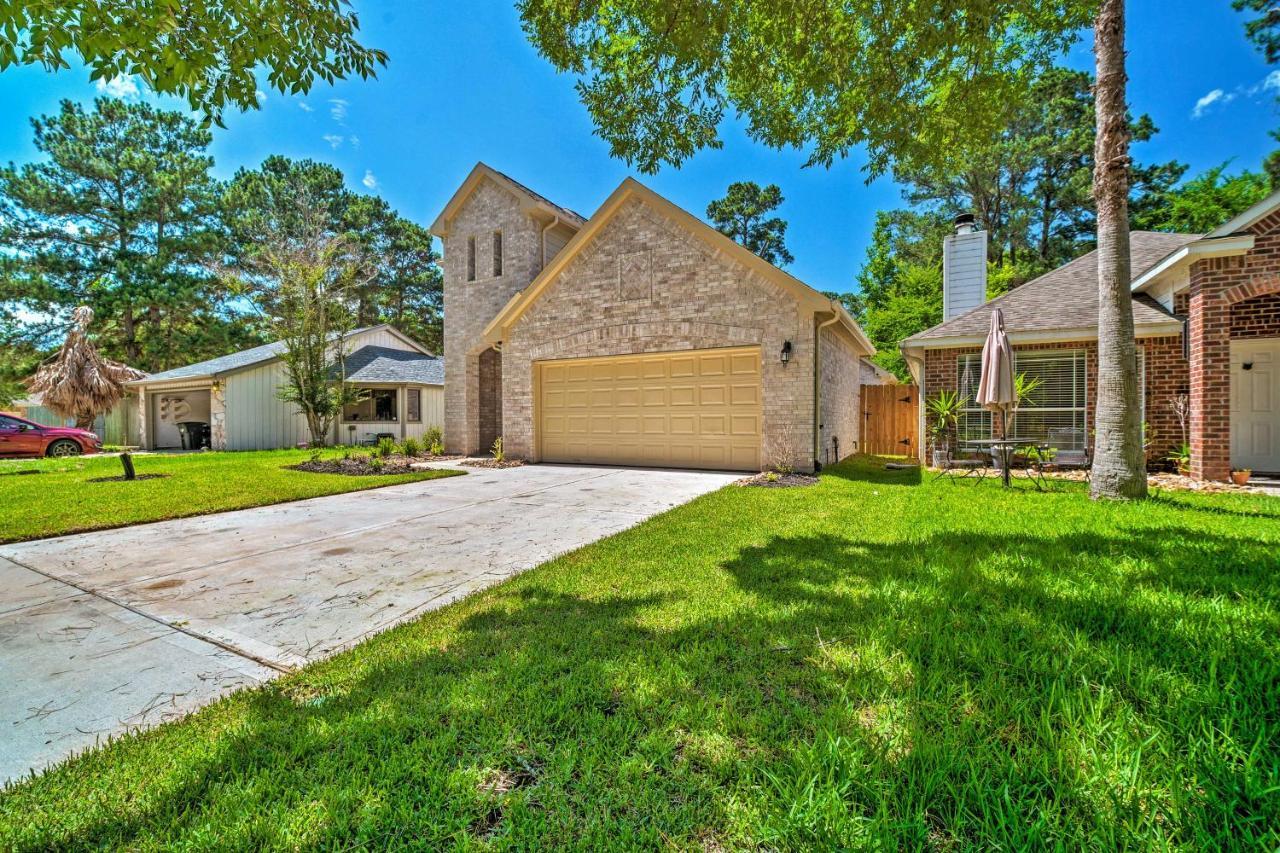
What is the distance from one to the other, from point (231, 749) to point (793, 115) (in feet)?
27.7

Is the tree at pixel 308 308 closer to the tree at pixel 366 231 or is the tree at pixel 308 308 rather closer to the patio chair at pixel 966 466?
the tree at pixel 366 231

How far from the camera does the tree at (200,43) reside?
3154 millimetres

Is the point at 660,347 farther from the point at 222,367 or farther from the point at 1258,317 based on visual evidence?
the point at 222,367

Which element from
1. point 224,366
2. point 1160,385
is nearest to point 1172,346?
point 1160,385

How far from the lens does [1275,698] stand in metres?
1.97

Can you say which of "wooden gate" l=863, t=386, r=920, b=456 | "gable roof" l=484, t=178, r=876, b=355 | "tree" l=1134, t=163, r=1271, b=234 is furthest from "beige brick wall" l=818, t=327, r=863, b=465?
"tree" l=1134, t=163, r=1271, b=234

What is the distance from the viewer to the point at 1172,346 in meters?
9.20

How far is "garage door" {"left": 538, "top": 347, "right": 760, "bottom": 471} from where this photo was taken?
10.5 m

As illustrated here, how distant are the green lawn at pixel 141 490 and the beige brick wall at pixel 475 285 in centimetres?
440

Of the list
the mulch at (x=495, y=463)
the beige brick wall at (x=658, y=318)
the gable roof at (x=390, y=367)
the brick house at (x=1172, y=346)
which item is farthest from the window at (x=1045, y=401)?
the gable roof at (x=390, y=367)

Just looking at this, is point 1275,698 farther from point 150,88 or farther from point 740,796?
point 150,88

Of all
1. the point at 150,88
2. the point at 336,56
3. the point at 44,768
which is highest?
the point at 336,56

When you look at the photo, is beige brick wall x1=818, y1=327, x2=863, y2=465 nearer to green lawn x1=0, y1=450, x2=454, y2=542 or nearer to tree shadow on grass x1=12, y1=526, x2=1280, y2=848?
tree shadow on grass x1=12, y1=526, x2=1280, y2=848

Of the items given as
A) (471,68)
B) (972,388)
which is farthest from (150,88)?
(972,388)
